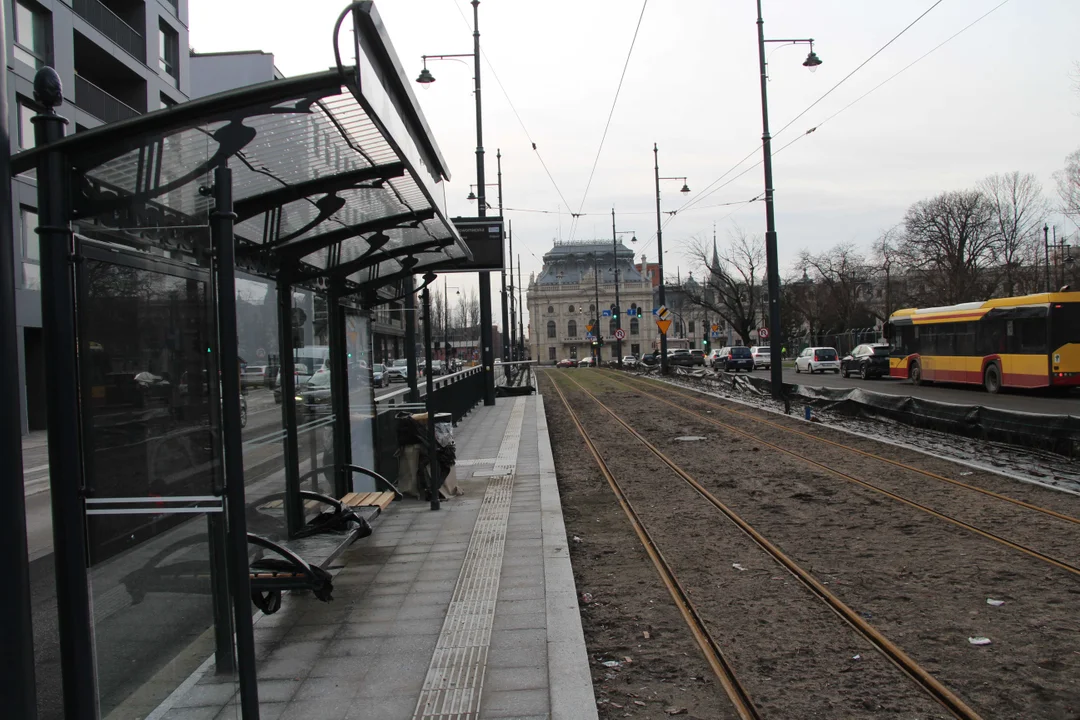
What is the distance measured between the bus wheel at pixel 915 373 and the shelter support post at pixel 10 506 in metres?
30.3

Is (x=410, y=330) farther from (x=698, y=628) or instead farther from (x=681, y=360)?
(x=681, y=360)

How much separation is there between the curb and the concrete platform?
0.03 ft

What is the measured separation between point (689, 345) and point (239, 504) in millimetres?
108870

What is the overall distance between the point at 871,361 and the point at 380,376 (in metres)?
31.0

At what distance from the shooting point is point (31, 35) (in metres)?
22.6

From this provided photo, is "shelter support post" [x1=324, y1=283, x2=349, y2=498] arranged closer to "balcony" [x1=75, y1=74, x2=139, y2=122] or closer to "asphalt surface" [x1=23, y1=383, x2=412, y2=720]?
"asphalt surface" [x1=23, y1=383, x2=412, y2=720]

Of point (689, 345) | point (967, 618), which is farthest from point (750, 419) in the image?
point (689, 345)

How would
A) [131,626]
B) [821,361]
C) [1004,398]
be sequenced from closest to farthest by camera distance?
[131,626], [1004,398], [821,361]

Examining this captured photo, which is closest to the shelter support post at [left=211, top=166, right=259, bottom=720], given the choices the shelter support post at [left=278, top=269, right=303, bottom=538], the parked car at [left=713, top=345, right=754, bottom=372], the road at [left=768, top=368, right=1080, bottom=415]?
the shelter support post at [left=278, top=269, right=303, bottom=538]

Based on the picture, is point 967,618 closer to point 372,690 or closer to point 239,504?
point 372,690

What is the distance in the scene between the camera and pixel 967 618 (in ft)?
17.3

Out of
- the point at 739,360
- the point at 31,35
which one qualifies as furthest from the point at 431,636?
the point at 739,360

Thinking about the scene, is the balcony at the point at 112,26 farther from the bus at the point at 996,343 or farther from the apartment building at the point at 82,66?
the bus at the point at 996,343

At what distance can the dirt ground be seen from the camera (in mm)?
4297
